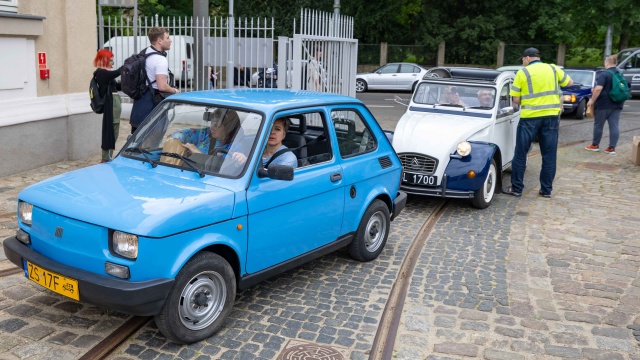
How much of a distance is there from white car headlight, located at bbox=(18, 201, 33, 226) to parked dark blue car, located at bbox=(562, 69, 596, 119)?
17.3 meters

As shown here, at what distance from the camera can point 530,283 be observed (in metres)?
6.09

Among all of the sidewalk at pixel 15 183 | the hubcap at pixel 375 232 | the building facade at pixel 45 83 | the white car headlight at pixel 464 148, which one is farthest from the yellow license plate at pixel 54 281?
the white car headlight at pixel 464 148

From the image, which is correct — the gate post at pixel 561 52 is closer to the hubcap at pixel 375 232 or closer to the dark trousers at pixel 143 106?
the dark trousers at pixel 143 106

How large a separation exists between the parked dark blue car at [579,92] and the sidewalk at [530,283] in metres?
10.2

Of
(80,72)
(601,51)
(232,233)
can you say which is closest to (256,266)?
(232,233)

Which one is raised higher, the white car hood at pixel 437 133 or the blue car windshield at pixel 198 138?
the blue car windshield at pixel 198 138

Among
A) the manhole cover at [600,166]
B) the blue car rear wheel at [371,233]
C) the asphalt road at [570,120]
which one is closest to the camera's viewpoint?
the blue car rear wheel at [371,233]

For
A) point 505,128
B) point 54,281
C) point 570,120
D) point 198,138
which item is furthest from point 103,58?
point 570,120

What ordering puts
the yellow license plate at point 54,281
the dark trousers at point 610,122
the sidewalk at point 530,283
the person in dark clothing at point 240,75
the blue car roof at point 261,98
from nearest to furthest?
the yellow license plate at point 54,281
the sidewalk at point 530,283
the blue car roof at point 261,98
the person in dark clothing at point 240,75
the dark trousers at point 610,122

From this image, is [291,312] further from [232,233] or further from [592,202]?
[592,202]

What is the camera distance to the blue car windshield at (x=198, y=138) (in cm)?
500

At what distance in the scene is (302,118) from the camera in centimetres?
588

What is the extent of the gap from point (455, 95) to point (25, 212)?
22.8 feet

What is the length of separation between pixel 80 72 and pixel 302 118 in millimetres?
5887
